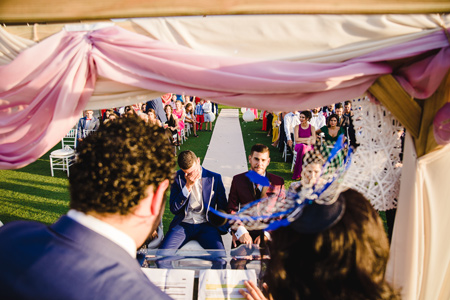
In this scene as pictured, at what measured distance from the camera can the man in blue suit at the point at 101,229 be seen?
3.06ft

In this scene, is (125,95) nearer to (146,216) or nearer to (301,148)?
(146,216)

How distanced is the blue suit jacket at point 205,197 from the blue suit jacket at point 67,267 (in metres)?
2.00

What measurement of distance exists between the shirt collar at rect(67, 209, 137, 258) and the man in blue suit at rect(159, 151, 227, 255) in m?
1.89

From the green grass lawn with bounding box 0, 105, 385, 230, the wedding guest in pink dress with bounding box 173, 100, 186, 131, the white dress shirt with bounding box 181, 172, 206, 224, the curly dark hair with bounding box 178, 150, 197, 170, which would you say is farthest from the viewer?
the wedding guest in pink dress with bounding box 173, 100, 186, 131

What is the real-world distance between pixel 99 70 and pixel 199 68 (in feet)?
2.18

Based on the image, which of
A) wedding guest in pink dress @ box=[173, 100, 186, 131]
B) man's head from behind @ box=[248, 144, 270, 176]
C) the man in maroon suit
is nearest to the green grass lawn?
the man in maroon suit

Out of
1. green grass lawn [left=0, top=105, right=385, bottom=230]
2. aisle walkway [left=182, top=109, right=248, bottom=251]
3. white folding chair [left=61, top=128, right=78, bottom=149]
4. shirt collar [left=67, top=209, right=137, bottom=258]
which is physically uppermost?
shirt collar [left=67, top=209, right=137, bottom=258]

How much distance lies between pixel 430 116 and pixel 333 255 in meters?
1.51

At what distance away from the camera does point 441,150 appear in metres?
1.93

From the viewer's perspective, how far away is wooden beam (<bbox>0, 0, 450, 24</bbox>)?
6.03ft

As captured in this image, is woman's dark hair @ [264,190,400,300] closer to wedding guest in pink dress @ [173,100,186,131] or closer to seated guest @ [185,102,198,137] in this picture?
wedding guest in pink dress @ [173,100,186,131]

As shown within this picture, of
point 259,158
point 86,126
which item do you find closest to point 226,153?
point 86,126

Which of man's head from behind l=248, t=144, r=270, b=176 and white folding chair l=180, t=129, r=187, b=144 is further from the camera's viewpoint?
white folding chair l=180, t=129, r=187, b=144

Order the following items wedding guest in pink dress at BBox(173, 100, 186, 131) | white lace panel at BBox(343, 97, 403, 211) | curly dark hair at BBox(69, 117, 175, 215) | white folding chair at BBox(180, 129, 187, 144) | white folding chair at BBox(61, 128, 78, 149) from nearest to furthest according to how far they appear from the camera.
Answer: curly dark hair at BBox(69, 117, 175, 215), white lace panel at BBox(343, 97, 403, 211), white folding chair at BBox(61, 128, 78, 149), wedding guest in pink dress at BBox(173, 100, 186, 131), white folding chair at BBox(180, 129, 187, 144)
